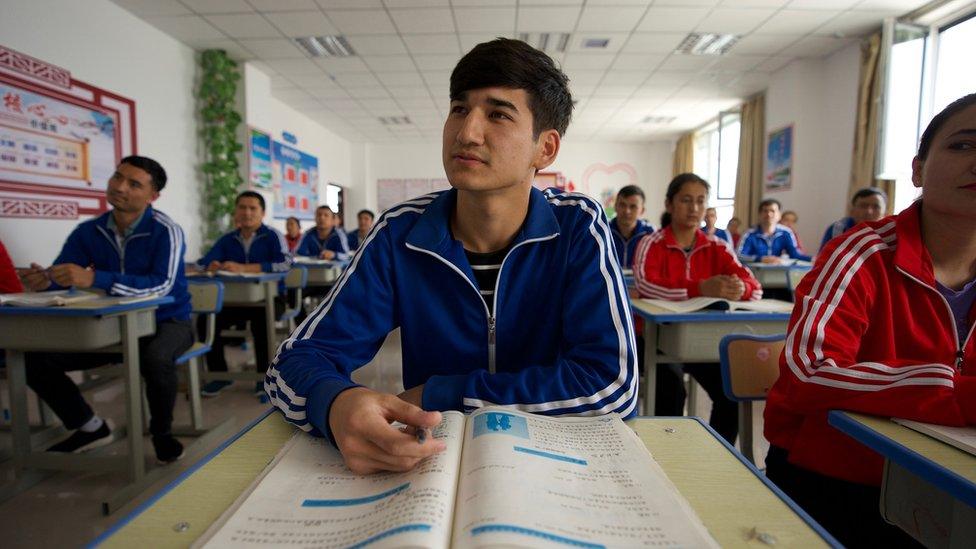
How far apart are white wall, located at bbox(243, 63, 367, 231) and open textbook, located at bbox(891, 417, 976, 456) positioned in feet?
21.4

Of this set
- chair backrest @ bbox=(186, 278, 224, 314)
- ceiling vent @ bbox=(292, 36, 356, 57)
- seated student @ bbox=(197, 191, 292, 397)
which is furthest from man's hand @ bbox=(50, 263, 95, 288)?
ceiling vent @ bbox=(292, 36, 356, 57)

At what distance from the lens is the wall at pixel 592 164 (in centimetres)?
1079

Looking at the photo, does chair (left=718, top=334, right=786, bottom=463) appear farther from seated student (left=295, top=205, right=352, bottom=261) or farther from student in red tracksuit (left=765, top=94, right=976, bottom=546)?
seated student (left=295, top=205, right=352, bottom=261)

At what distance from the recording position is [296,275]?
4.21 metres

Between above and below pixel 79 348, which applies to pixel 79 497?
below

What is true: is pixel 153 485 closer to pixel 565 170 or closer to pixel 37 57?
pixel 37 57

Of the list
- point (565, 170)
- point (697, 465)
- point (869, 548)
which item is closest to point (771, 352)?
point (869, 548)

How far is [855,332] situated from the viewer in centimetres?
102

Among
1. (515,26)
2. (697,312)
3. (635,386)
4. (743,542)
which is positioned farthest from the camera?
(515,26)

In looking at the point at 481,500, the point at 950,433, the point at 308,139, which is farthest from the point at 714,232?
the point at 308,139

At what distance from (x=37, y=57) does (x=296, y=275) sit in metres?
2.28

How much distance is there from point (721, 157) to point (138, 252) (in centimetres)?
845

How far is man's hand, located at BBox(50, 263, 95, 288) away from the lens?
219cm

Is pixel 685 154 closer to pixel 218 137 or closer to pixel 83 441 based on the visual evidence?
pixel 218 137
